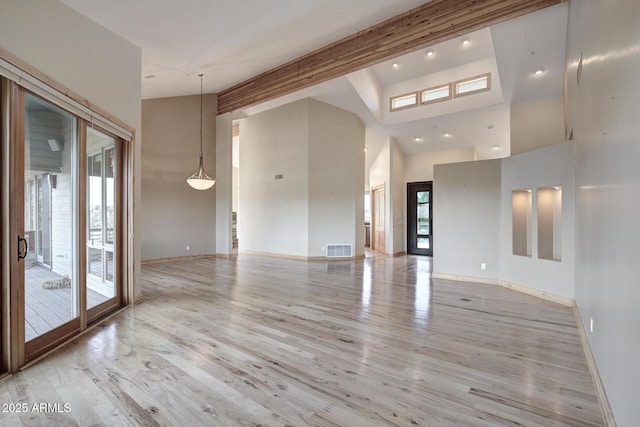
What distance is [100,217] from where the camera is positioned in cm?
386

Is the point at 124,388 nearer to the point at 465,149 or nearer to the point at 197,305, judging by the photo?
the point at 197,305

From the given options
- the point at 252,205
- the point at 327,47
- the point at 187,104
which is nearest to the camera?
the point at 327,47

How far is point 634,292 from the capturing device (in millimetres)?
1522

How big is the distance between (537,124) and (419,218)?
485 centimetres

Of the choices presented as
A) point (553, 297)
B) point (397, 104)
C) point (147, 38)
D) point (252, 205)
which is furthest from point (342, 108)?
point (553, 297)

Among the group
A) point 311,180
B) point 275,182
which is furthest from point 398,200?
point 275,182

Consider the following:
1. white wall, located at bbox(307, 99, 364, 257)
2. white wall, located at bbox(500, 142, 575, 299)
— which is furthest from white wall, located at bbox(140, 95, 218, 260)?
white wall, located at bbox(500, 142, 575, 299)

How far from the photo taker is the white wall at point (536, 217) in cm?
447

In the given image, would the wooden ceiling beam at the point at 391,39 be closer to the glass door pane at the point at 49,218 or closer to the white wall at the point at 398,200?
the white wall at the point at 398,200

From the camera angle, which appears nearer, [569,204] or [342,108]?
[569,204]

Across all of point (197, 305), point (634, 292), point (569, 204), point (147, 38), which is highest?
point (147, 38)

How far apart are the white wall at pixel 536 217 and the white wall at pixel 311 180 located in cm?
418

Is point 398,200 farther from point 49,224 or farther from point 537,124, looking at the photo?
point 49,224

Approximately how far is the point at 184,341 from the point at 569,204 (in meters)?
5.37
